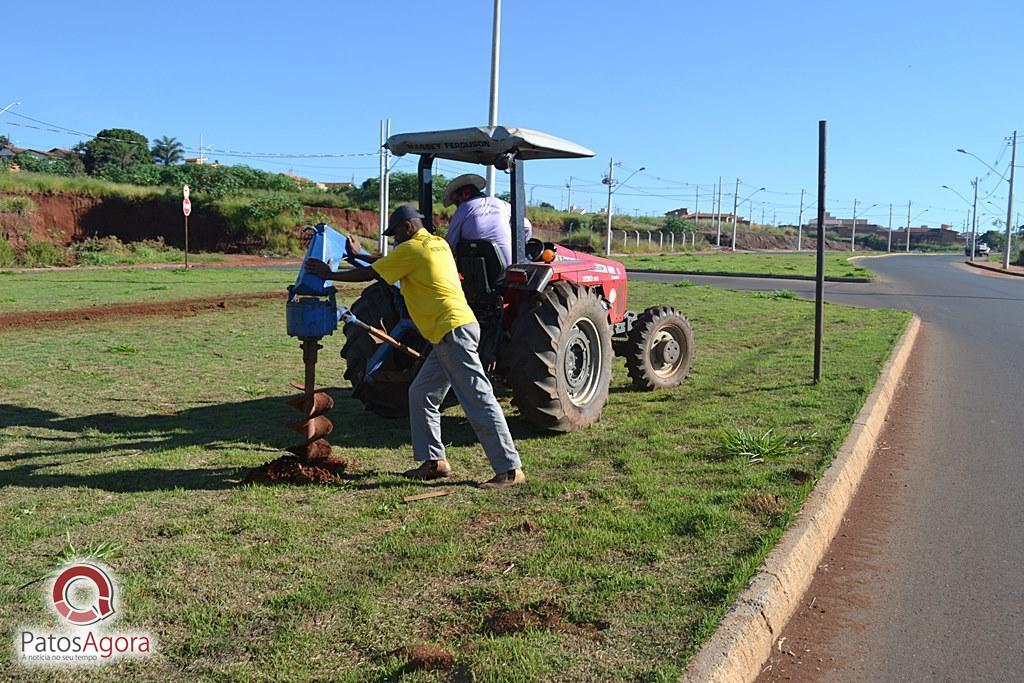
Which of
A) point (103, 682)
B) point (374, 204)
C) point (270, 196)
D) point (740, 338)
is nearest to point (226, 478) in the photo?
point (103, 682)

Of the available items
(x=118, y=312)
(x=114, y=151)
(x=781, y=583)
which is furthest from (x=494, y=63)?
(x=114, y=151)

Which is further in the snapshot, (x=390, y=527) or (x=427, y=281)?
(x=427, y=281)

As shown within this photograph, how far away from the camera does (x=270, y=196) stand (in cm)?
5381

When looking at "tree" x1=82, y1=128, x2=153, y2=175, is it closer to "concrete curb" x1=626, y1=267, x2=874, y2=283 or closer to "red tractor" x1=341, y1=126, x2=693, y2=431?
"concrete curb" x1=626, y1=267, x2=874, y2=283

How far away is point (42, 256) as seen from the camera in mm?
36938

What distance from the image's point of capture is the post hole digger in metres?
5.86

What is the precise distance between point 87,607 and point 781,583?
310cm

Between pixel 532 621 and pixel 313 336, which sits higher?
pixel 313 336

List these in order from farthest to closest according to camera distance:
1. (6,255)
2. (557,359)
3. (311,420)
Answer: (6,255) → (557,359) → (311,420)

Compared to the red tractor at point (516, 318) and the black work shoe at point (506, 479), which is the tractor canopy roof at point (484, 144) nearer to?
the red tractor at point (516, 318)

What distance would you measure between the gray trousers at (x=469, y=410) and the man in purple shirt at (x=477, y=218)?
1.51 m

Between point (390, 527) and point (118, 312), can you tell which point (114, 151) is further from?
point (390, 527)

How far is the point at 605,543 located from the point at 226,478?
8.68 ft

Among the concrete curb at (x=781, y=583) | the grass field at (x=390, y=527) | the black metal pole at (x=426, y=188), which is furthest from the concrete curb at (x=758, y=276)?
the concrete curb at (x=781, y=583)
